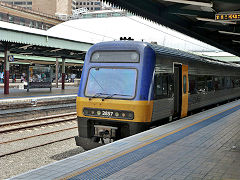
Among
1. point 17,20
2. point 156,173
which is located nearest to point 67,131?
point 156,173

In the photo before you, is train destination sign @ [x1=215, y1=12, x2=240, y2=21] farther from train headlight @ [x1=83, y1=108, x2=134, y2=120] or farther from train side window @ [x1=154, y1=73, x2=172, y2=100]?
train headlight @ [x1=83, y1=108, x2=134, y2=120]

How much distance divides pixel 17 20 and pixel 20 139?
63.2 metres

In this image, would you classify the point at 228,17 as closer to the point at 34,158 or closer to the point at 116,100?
the point at 116,100

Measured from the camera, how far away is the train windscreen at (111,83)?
8.15 meters

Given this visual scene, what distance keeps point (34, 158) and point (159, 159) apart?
4239 mm

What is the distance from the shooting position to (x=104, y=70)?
852 centimetres

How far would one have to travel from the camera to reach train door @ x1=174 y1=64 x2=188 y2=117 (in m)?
10.3

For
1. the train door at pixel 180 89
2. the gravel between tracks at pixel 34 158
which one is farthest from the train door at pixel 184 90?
the gravel between tracks at pixel 34 158

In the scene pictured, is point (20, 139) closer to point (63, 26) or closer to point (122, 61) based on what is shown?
point (122, 61)

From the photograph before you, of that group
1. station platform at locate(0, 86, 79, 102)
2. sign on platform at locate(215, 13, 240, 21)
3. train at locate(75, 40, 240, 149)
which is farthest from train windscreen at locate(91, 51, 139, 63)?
station platform at locate(0, 86, 79, 102)

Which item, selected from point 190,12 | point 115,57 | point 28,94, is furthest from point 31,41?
point 115,57

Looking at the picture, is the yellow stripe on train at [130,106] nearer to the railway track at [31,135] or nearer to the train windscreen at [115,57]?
the train windscreen at [115,57]

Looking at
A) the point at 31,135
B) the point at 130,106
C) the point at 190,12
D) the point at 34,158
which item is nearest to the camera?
the point at 130,106

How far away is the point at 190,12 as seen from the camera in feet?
33.2
